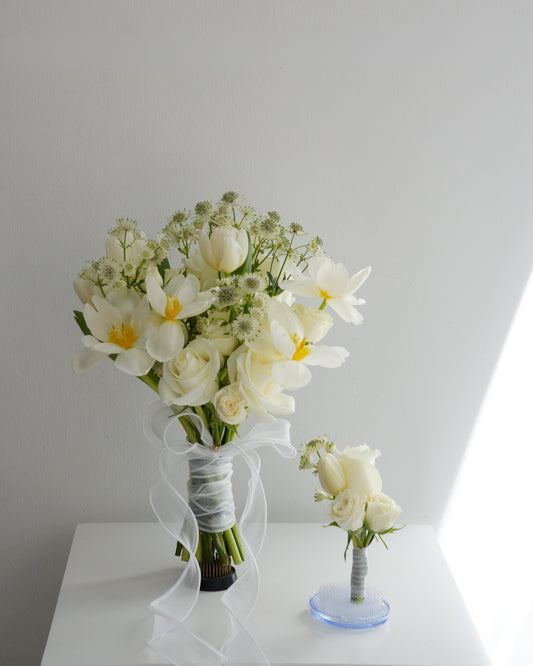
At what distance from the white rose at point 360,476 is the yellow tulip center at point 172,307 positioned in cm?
30

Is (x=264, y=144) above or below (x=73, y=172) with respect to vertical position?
above

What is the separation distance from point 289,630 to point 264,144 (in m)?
0.75

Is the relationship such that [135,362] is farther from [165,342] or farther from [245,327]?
[245,327]

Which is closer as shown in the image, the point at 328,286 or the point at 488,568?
the point at 328,286

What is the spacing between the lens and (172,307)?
915 mm

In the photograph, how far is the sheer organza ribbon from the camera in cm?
92

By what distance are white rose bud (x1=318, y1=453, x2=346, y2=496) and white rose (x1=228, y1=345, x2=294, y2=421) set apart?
90 millimetres

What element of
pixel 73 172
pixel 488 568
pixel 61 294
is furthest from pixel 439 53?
pixel 488 568

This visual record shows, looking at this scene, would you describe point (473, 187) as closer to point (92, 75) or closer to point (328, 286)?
point (328, 286)

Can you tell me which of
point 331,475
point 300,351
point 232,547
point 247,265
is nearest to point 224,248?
point 247,265

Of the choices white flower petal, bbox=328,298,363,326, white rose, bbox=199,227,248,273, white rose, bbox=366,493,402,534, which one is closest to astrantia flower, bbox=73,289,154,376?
white rose, bbox=199,227,248,273

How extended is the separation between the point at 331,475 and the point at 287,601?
222 millimetres

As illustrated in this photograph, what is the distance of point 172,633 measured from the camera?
0.96 metres

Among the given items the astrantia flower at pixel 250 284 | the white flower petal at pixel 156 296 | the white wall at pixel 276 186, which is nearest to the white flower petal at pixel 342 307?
the astrantia flower at pixel 250 284
